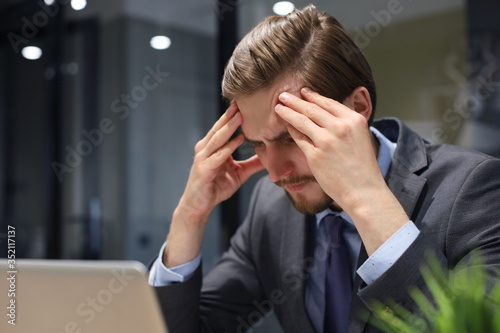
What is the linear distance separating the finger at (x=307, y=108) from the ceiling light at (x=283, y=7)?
1175mm

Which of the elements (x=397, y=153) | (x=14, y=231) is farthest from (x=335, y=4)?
(x=14, y=231)

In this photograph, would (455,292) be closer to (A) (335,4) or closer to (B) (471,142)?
(B) (471,142)

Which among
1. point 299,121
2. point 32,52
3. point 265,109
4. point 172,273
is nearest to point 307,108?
point 299,121

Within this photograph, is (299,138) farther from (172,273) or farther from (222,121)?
(172,273)

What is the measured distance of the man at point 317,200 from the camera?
1091mm

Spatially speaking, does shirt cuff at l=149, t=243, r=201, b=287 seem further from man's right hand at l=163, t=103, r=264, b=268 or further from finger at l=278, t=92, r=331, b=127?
finger at l=278, t=92, r=331, b=127

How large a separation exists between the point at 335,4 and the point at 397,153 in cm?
109

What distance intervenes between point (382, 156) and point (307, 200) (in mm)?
243

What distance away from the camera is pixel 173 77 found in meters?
2.78

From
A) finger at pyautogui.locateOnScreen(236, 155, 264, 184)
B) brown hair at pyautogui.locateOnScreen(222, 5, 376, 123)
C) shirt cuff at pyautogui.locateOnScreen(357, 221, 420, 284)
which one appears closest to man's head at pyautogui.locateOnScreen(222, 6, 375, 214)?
brown hair at pyautogui.locateOnScreen(222, 5, 376, 123)

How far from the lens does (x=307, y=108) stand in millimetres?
1211

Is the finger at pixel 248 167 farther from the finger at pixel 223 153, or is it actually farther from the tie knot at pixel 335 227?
the tie knot at pixel 335 227

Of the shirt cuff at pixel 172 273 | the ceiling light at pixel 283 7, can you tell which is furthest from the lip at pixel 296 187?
the ceiling light at pixel 283 7

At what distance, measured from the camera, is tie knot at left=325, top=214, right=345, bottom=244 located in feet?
4.64
